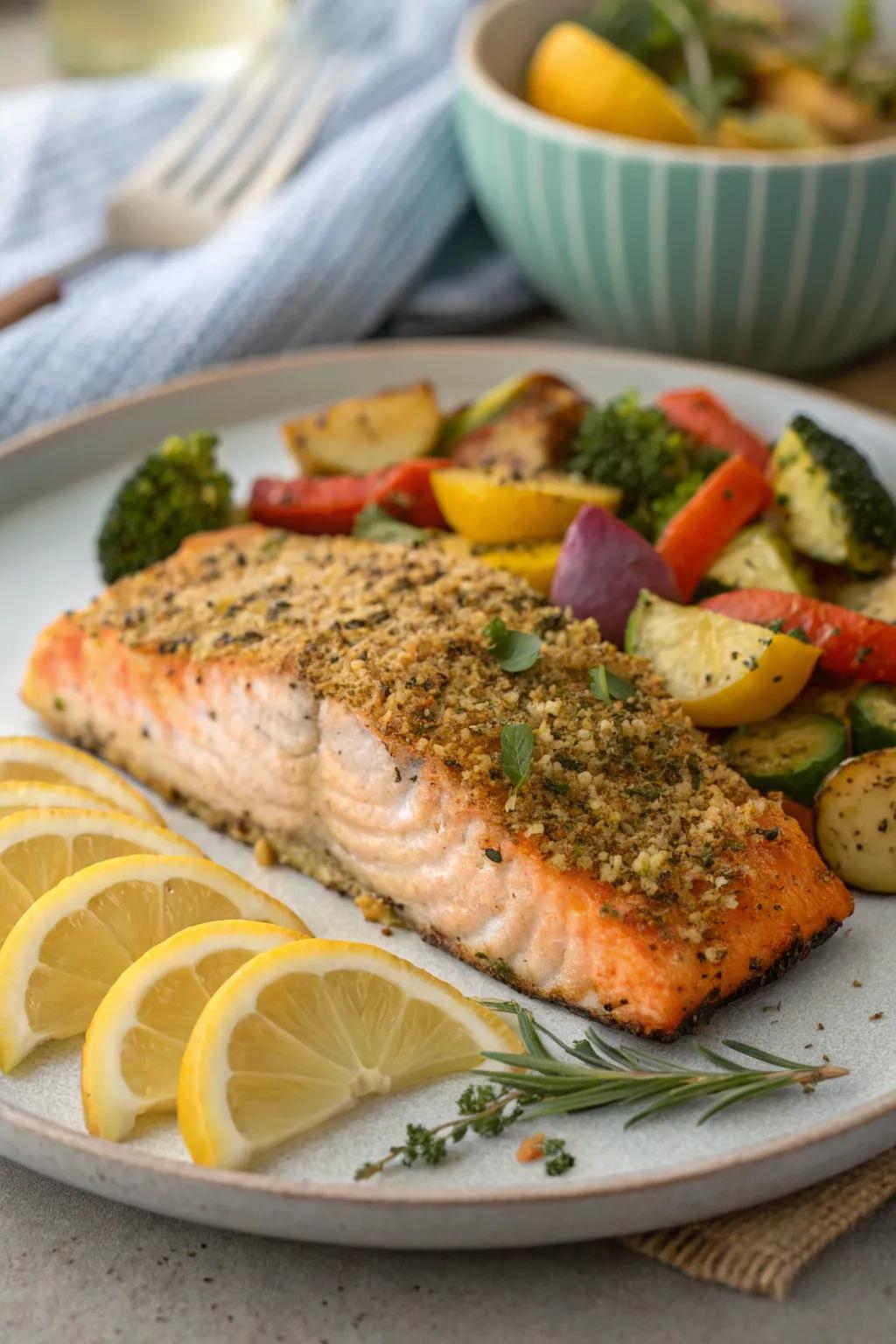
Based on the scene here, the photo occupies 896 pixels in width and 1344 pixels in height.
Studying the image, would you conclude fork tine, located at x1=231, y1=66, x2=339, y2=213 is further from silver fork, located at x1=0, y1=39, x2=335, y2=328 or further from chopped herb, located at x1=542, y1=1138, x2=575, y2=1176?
chopped herb, located at x1=542, y1=1138, x2=575, y2=1176

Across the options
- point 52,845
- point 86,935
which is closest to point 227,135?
point 52,845

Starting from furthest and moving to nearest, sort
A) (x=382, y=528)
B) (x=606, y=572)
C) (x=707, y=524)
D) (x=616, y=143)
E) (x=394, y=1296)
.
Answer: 1. (x=616, y=143)
2. (x=382, y=528)
3. (x=707, y=524)
4. (x=606, y=572)
5. (x=394, y=1296)

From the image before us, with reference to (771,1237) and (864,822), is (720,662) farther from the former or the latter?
(771,1237)

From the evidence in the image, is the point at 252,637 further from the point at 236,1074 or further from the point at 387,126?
the point at 387,126

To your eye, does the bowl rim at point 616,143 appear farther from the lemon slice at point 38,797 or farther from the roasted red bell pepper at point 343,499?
the lemon slice at point 38,797

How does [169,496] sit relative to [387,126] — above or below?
below

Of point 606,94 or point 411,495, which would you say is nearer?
point 411,495

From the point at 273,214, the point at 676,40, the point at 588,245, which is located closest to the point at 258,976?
the point at 588,245
